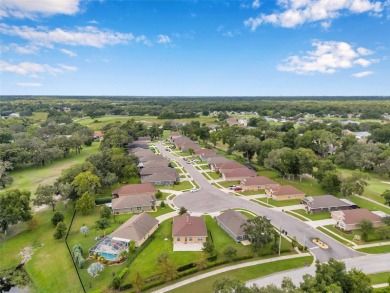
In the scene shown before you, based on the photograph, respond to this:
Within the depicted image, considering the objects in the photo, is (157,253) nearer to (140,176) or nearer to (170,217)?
(170,217)

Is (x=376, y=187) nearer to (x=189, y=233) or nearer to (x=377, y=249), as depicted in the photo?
(x=377, y=249)

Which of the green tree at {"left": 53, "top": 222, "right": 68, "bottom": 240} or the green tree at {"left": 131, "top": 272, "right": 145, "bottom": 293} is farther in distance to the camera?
the green tree at {"left": 53, "top": 222, "right": 68, "bottom": 240}

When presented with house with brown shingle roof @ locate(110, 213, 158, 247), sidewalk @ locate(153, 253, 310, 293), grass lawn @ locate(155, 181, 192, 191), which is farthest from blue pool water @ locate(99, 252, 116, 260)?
grass lawn @ locate(155, 181, 192, 191)

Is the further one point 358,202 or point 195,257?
point 358,202

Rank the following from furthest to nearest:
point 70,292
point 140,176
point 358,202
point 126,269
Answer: point 140,176
point 358,202
point 126,269
point 70,292

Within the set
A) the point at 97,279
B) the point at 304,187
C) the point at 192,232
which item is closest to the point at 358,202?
the point at 304,187

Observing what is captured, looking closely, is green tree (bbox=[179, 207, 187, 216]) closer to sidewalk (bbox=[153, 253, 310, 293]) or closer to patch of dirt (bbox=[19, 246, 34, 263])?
sidewalk (bbox=[153, 253, 310, 293])
